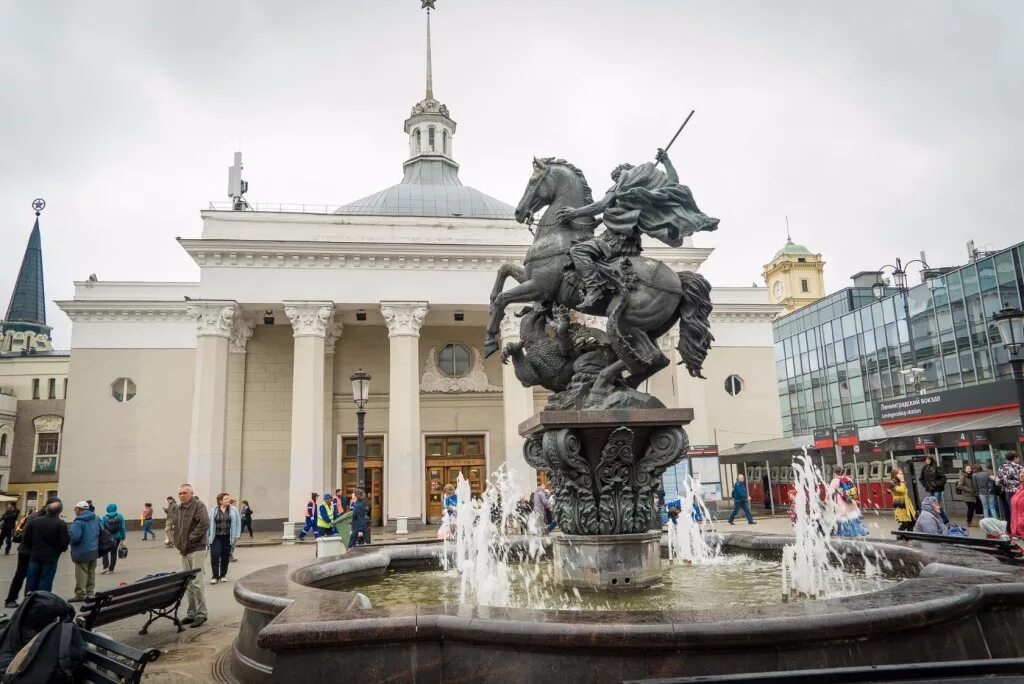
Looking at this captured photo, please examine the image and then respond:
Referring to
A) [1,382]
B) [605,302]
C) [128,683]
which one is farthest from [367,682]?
[1,382]

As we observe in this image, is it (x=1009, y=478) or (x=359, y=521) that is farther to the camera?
(x=359, y=521)

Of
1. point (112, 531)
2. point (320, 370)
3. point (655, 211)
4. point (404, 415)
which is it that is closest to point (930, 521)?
point (655, 211)

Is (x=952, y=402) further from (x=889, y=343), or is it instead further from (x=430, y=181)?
(x=430, y=181)

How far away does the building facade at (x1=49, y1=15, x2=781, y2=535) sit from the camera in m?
23.5

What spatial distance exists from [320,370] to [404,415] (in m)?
3.37

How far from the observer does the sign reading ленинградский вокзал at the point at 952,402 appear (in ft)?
60.5

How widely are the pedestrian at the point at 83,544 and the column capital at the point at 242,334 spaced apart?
1660 centimetres

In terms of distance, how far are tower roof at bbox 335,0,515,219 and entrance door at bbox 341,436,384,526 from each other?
457 inches

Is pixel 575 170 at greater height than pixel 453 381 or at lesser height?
lesser

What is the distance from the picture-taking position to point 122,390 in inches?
1093

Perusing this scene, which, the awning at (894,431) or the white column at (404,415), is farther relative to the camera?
the white column at (404,415)

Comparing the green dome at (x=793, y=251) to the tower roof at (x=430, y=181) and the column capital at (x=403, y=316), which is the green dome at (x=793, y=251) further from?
the column capital at (x=403, y=316)

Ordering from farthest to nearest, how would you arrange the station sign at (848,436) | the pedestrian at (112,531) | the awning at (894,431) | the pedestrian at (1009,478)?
the station sign at (848,436) < the awning at (894,431) < the pedestrian at (112,531) < the pedestrian at (1009,478)

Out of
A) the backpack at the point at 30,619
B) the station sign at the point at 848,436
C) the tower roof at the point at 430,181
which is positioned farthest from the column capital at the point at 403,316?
the backpack at the point at 30,619
